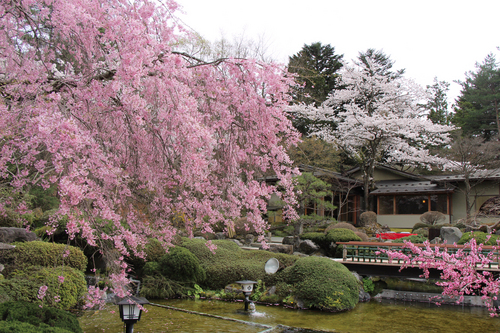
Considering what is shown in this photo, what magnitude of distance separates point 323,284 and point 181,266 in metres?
4.05

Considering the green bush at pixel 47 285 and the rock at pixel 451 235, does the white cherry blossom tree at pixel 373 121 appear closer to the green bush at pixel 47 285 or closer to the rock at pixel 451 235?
the rock at pixel 451 235

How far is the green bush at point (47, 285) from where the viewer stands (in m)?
6.31

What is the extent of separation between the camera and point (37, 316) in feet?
14.4

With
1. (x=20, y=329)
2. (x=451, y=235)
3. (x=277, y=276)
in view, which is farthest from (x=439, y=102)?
(x=20, y=329)

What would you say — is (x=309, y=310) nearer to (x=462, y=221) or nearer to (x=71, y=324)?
(x=71, y=324)

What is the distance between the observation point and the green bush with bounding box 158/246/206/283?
10.9 metres

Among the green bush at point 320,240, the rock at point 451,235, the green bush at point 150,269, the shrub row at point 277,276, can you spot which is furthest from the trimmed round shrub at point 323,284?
the rock at point 451,235

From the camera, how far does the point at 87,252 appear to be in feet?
36.5

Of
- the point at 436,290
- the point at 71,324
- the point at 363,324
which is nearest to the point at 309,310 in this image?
the point at 363,324

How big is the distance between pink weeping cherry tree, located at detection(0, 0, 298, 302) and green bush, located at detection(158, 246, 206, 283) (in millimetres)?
5082

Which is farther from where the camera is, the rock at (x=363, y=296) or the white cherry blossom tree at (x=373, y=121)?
the white cherry blossom tree at (x=373, y=121)

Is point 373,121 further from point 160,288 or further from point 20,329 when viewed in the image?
point 20,329

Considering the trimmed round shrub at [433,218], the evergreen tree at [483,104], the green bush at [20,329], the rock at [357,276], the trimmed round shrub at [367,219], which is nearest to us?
the green bush at [20,329]

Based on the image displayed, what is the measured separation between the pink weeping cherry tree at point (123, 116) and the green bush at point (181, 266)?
508 centimetres
